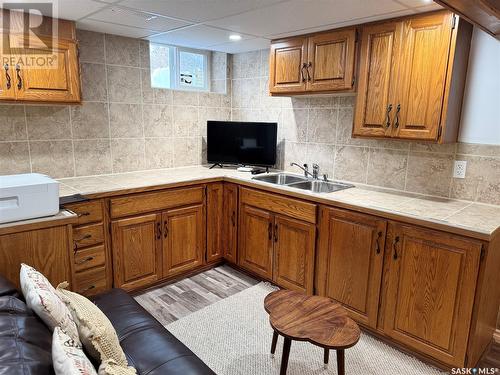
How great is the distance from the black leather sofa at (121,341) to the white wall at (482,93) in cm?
226

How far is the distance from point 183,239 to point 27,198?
1.45 m

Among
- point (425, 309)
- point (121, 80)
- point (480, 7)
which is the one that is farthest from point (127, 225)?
point (480, 7)

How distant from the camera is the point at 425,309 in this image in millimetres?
2133

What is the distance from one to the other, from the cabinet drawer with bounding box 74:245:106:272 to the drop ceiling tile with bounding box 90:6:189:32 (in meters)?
1.71

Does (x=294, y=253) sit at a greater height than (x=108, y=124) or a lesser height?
lesser

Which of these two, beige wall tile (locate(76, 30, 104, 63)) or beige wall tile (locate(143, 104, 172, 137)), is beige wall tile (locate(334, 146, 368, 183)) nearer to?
beige wall tile (locate(143, 104, 172, 137))

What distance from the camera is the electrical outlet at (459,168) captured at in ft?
8.01

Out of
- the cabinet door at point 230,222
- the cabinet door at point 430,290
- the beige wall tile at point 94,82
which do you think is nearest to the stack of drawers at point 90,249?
the beige wall tile at point 94,82

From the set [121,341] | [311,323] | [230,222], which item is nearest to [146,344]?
[121,341]

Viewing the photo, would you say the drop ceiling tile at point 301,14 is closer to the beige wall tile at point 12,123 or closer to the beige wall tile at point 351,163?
the beige wall tile at point 351,163

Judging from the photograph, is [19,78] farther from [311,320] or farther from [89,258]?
[311,320]

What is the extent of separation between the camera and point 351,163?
3072mm

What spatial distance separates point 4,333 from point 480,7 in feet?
7.45

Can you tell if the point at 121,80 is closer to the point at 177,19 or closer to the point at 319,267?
the point at 177,19
